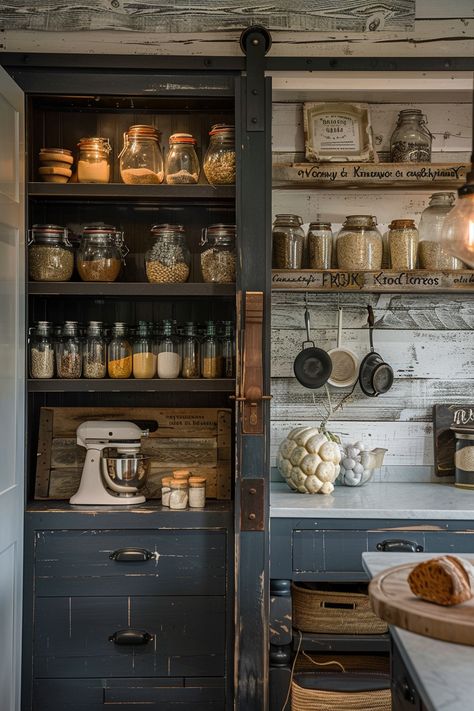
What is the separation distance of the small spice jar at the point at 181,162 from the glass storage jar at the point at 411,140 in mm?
815

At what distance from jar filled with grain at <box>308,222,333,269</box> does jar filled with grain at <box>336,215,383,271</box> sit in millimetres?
56

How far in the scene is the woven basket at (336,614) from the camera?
2783 mm

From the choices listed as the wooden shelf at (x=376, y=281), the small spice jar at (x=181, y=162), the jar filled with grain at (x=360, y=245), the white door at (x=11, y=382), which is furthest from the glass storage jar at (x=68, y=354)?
the jar filled with grain at (x=360, y=245)

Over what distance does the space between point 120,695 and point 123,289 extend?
142 cm

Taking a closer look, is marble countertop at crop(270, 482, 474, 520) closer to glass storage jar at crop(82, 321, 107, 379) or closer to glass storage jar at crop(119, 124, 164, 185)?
glass storage jar at crop(82, 321, 107, 379)

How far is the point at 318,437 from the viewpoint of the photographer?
3016 millimetres

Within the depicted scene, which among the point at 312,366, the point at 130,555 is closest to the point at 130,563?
the point at 130,555

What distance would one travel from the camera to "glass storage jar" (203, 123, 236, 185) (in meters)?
2.92

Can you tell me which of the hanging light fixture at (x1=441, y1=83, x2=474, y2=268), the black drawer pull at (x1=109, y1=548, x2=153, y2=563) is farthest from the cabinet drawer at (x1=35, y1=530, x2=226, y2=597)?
the hanging light fixture at (x1=441, y1=83, x2=474, y2=268)

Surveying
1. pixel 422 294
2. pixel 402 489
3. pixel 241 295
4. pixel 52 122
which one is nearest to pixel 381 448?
pixel 402 489

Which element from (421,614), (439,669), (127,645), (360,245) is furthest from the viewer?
(360,245)

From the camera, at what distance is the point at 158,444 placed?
10.3 ft

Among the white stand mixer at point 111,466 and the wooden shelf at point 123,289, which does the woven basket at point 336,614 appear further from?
the wooden shelf at point 123,289

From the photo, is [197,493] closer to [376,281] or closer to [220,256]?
[220,256]
